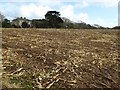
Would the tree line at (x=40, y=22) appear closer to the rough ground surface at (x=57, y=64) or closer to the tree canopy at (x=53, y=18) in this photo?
the tree canopy at (x=53, y=18)

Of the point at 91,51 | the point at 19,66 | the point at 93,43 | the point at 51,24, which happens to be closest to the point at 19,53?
the point at 19,66

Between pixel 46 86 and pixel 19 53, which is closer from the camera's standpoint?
pixel 46 86

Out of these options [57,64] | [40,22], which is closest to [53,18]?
[40,22]

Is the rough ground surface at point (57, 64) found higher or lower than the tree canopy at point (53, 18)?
lower

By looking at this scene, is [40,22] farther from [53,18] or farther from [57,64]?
[57,64]

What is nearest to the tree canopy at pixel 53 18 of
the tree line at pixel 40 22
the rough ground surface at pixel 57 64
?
the tree line at pixel 40 22

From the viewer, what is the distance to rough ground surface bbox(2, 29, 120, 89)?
19.0 ft

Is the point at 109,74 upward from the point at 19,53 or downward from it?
downward

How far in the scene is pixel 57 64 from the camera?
6.64 metres

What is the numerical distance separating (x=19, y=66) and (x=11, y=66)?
16 cm

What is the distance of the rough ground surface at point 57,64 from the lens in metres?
5.79

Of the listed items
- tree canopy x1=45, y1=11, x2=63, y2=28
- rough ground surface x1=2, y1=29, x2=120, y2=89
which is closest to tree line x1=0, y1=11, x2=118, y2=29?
tree canopy x1=45, y1=11, x2=63, y2=28

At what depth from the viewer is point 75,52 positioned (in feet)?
25.7

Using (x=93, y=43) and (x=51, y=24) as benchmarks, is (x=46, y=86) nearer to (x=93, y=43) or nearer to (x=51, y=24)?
(x=93, y=43)
